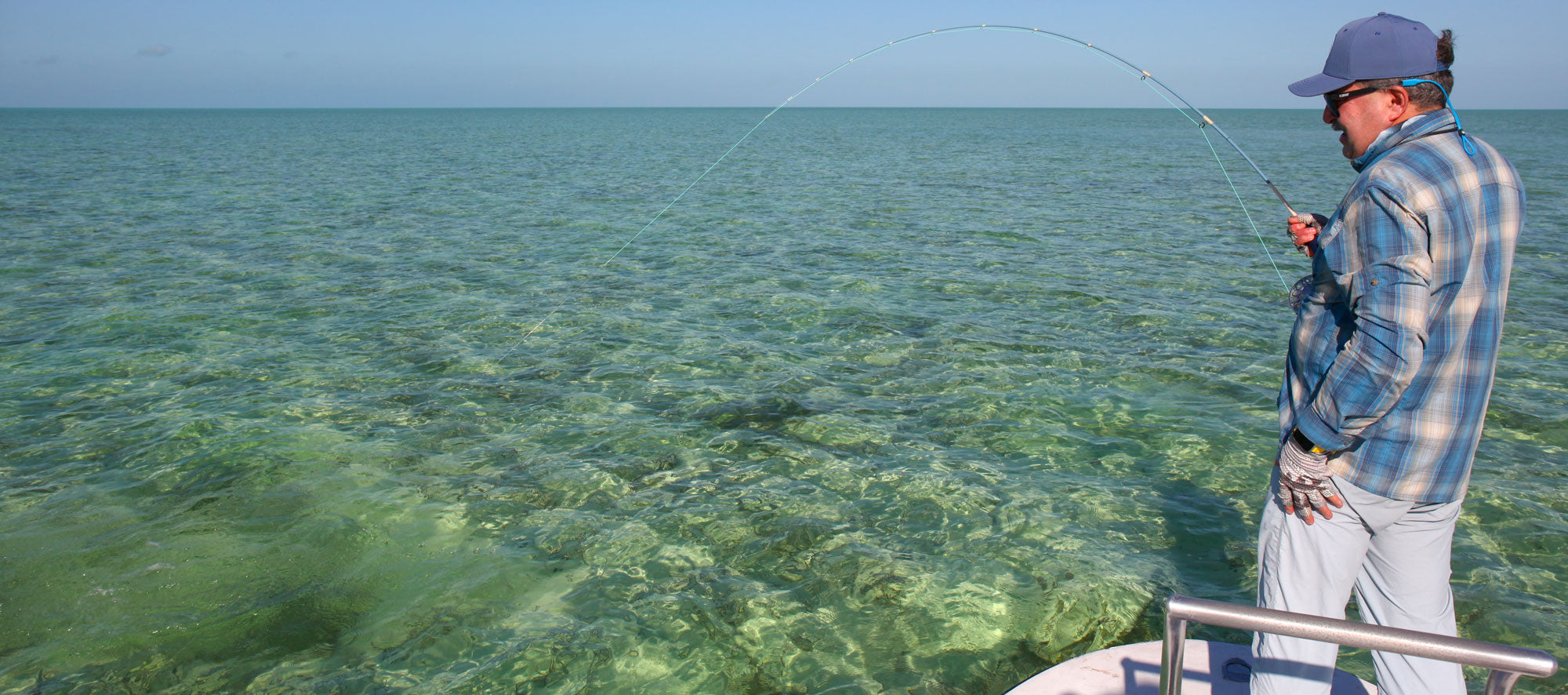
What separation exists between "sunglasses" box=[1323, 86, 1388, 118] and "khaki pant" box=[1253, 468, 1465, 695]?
3.50 ft

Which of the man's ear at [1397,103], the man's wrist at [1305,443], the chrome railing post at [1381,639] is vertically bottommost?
the chrome railing post at [1381,639]

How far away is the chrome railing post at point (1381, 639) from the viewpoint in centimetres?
172

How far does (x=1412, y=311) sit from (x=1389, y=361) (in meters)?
0.14

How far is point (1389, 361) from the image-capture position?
238 centimetres

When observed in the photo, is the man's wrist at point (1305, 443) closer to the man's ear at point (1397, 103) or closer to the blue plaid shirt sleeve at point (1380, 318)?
the blue plaid shirt sleeve at point (1380, 318)

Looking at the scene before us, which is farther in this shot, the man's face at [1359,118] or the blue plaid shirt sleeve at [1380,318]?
the man's face at [1359,118]

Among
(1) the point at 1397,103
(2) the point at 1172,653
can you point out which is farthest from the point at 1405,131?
(2) the point at 1172,653

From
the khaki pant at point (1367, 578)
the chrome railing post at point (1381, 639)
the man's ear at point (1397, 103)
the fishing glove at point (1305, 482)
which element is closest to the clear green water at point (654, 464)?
the khaki pant at point (1367, 578)

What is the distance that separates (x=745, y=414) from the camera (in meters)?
7.48

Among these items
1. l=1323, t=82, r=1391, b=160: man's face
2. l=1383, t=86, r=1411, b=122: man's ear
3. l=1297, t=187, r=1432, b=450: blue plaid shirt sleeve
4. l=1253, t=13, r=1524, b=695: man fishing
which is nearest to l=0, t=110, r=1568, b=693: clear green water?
l=1253, t=13, r=1524, b=695: man fishing

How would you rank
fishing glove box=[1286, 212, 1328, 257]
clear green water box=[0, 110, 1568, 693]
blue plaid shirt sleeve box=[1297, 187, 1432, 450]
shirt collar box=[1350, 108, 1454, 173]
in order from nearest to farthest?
blue plaid shirt sleeve box=[1297, 187, 1432, 450] → shirt collar box=[1350, 108, 1454, 173] → fishing glove box=[1286, 212, 1328, 257] → clear green water box=[0, 110, 1568, 693]

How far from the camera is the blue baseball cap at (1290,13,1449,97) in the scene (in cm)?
247

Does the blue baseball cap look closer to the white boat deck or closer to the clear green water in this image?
the white boat deck

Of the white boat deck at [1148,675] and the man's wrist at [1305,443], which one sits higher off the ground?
the man's wrist at [1305,443]
